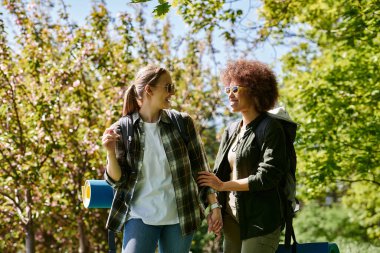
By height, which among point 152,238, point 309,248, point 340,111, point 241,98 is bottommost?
point 309,248

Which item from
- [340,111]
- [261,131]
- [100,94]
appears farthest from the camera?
[340,111]

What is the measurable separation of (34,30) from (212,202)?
5.22 metres

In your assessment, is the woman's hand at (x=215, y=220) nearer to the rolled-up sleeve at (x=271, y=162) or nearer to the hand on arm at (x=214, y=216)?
the hand on arm at (x=214, y=216)

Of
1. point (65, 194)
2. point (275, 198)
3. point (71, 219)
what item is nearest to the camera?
point (275, 198)

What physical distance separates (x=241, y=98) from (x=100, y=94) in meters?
4.57

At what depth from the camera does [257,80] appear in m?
3.18

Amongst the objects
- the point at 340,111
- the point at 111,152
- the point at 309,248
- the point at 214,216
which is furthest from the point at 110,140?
the point at 340,111

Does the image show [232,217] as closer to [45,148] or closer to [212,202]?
[212,202]

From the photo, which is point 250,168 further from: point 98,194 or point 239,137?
point 98,194

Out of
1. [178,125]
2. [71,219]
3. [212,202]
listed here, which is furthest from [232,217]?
[71,219]

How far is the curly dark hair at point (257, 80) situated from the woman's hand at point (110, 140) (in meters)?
0.81

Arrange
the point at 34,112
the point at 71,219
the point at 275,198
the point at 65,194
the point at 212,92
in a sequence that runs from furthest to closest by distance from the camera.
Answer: the point at 212,92
the point at 71,219
the point at 65,194
the point at 34,112
the point at 275,198

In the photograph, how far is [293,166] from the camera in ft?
10.2

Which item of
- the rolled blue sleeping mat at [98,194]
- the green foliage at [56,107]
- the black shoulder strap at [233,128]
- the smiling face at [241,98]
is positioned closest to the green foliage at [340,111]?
the green foliage at [56,107]
